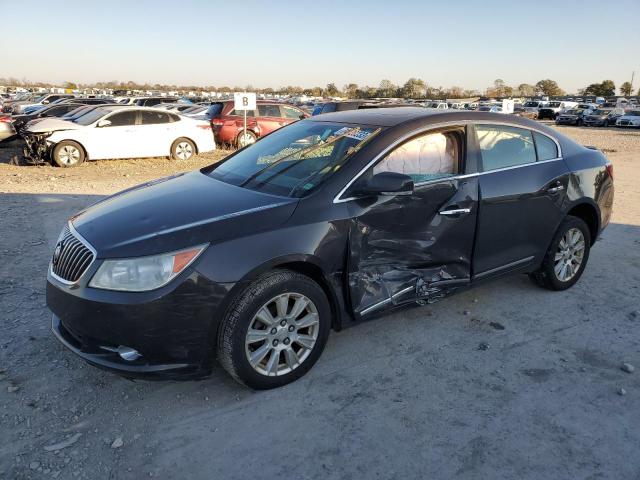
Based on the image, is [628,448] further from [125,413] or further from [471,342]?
[125,413]

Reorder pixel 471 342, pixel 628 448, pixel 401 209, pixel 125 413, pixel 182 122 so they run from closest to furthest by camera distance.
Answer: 1. pixel 628 448
2. pixel 125 413
3. pixel 401 209
4. pixel 471 342
5. pixel 182 122

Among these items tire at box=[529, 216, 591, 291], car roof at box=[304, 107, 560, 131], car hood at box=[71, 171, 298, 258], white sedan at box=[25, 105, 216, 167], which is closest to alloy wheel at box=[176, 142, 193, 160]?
white sedan at box=[25, 105, 216, 167]

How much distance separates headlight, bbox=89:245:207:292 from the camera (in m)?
2.70

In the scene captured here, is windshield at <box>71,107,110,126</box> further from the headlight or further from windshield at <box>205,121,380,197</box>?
the headlight

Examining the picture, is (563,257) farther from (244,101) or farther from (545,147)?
(244,101)

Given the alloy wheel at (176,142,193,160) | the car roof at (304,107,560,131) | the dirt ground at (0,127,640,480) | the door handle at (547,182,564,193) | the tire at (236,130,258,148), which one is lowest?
the dirt ground at (0,127,640,480)

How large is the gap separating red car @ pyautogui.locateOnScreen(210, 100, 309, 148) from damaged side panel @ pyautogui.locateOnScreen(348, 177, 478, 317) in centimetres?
1185

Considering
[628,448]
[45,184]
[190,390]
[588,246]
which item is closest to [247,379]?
[190,390]

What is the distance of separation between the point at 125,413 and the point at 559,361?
2.92m

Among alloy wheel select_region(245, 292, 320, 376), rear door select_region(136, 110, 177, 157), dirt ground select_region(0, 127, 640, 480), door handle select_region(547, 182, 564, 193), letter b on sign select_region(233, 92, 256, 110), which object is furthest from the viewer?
letter b on sign select_region(233, 92, 256, 110)

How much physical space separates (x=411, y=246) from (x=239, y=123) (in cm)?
1256

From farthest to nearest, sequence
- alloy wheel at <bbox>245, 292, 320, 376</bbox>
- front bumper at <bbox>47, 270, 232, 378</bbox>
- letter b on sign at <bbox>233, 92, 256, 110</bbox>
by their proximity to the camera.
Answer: letter b on sign at <bbox>233, 92, 256, 110</bbox> < alloy wheel at <bbox>245, 292, 320, 376</bbox> < front bumper at <bbox>47, 270, 232, 378</bbox>

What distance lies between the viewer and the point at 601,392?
316cm

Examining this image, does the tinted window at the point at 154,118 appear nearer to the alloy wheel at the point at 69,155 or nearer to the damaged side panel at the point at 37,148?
the alloy wheel at the point at 69,155
